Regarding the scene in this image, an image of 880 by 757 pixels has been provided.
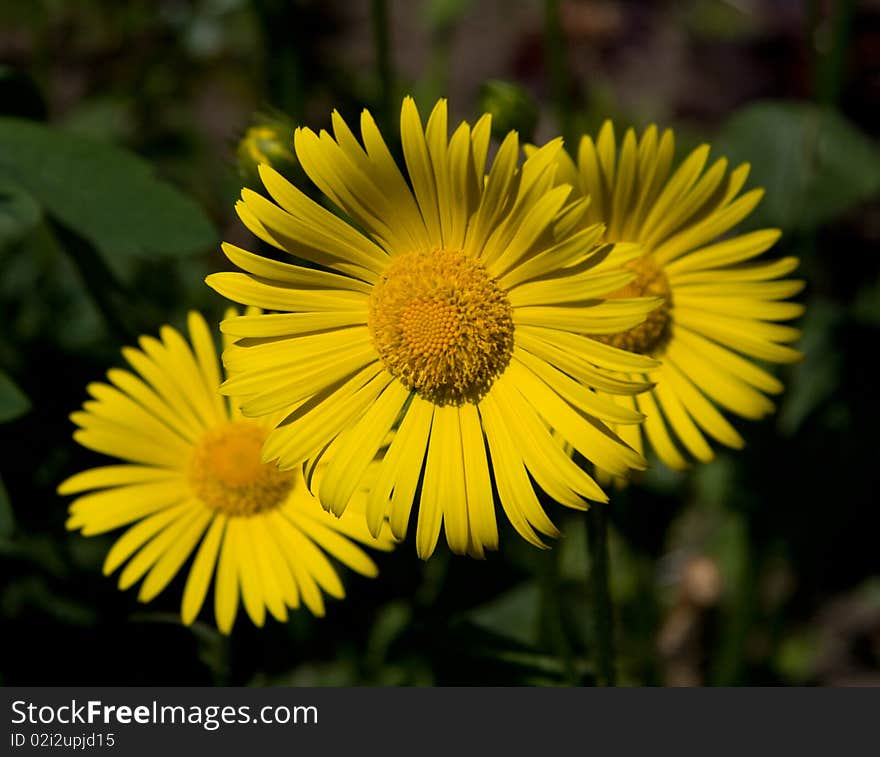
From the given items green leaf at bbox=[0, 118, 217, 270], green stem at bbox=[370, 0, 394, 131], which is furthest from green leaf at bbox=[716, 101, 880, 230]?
green leaf at bbox=[0, 118, 217, 270]

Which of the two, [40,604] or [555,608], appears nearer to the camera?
[555,608]

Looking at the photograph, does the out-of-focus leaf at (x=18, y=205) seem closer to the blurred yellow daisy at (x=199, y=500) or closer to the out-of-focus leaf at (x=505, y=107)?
the blurred yellow daisy at (x=199, y=500)

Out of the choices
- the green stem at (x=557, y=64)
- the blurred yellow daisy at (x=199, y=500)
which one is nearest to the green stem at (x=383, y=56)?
the green stem at (x=557, y=64)

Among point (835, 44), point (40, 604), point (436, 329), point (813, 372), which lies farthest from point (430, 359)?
point (813, 372)

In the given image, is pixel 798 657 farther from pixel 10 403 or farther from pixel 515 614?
pixel 10 403

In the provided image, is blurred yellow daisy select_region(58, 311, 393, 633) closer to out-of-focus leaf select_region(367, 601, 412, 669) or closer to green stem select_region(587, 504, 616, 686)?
green stem select_region(587, 504, 616, 686)

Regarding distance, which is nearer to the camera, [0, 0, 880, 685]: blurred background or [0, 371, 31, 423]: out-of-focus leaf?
[0, 371, 31, 423]: out-of-focus leaf
